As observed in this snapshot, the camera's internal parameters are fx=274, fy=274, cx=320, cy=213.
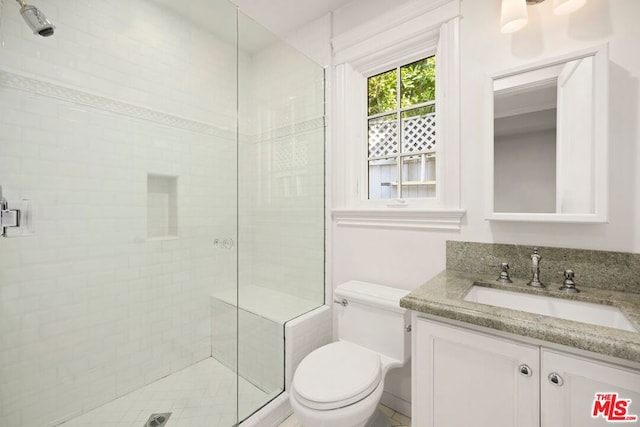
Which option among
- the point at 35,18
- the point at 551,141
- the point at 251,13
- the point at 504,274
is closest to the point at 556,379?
the point at 504,274

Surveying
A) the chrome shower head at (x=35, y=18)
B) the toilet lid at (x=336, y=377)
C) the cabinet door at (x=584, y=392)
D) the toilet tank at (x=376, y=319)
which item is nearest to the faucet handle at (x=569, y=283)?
the cabinet door at (x=584, y=392)

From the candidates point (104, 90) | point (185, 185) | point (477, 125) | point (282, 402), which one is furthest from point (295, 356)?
point (104, 90)

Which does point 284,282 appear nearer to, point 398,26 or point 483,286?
point 483,286

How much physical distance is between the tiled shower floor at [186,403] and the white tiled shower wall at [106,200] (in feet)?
0.23

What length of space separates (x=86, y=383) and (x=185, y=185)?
124 cm

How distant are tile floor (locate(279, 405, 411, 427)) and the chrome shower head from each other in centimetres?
217

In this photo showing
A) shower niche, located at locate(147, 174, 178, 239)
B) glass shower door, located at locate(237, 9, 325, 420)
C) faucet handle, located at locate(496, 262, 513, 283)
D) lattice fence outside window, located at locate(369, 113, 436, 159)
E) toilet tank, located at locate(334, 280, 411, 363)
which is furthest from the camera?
glass shower door, located at locate(237, 9, 325, 420)

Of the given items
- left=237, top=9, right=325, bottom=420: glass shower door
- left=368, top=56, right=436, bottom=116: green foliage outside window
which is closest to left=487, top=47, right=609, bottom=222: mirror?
left=368, top=56, right=436, bottom=116: green foliage outside window

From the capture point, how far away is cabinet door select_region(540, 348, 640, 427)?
A: 0.71 m

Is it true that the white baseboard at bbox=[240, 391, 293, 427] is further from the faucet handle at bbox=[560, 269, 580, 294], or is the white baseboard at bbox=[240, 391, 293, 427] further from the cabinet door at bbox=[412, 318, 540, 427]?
the faucet handle at bbox=[560, 269, 580, 294]

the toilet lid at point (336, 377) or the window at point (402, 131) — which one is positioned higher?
the window at point (402, 131)

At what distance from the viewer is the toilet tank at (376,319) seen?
4.58 feet

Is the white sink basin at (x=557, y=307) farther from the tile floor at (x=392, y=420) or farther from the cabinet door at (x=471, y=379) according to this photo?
the tile floor at (x=392, y=420)

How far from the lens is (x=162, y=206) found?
1.81 m
